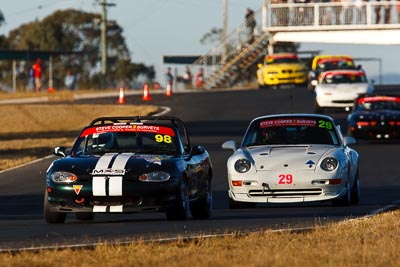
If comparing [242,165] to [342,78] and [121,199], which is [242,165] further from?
[342,78]

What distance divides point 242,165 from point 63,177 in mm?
3833

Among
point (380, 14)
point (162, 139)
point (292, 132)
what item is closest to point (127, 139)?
point (162, 139)

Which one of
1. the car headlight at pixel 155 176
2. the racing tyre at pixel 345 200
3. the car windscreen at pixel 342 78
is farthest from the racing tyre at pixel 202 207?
the car windscreen at pixel 342 78

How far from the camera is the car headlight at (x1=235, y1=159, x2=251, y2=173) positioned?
19.9 metres

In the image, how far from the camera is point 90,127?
1809cm

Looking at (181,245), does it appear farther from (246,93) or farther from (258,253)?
(246,93)

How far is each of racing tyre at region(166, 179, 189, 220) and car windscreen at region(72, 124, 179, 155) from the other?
69 centimetres

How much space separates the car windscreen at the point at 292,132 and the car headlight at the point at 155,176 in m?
4.29

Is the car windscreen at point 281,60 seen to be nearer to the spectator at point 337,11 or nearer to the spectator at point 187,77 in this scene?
the spectator at point 337,11

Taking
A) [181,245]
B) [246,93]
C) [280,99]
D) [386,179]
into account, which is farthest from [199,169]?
[246,93]

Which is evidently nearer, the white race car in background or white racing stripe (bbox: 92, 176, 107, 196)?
white racing stripe (bbox: 92, 176, 107, 196)

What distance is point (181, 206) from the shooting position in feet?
55.4

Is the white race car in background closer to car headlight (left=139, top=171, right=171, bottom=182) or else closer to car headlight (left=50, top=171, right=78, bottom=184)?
car headlight (left=139, top=171, right=171, bottom=182)

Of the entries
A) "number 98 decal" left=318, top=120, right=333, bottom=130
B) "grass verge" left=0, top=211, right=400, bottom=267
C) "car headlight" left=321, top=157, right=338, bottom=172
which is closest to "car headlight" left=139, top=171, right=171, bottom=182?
"grass verge" left=0, top=211, right=400, bottom=267
